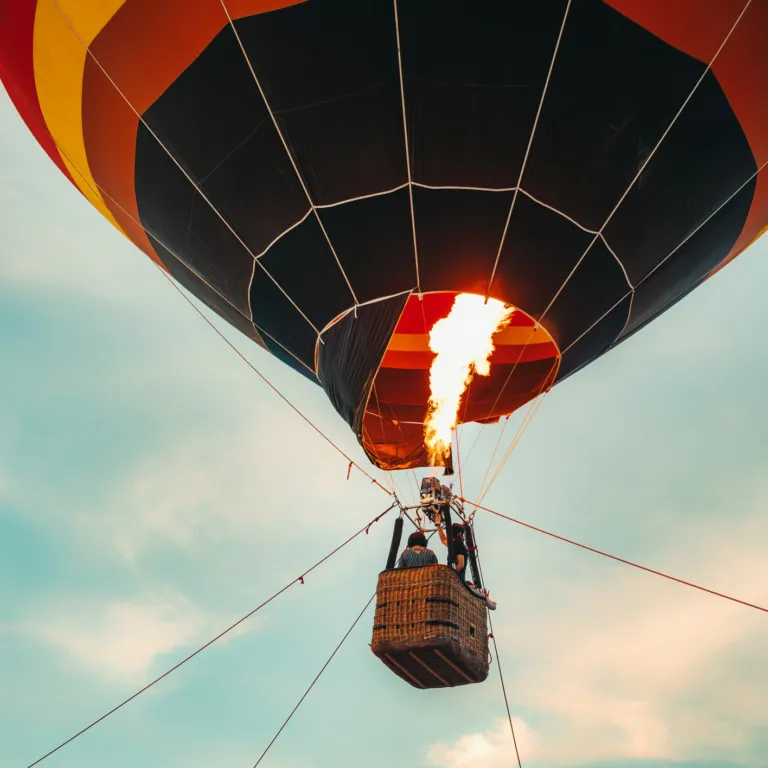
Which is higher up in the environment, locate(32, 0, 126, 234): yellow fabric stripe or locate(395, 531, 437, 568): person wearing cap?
locate(32, 0, 126, 234): yellow fabric stripe

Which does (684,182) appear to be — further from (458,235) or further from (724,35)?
(458,235)

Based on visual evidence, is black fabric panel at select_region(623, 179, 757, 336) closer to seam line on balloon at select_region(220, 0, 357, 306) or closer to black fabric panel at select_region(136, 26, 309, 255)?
seam line on balloon at select_region(220, 0, 357, 306)

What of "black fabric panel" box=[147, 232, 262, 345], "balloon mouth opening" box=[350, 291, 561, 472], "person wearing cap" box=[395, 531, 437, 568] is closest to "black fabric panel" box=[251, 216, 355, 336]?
"balloon mouth opening" box=[350, 291, 561, 472]

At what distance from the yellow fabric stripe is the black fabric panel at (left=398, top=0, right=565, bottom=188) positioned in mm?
1552

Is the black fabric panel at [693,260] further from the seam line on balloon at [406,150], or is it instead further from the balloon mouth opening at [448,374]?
the seam line on balloon at [406,150]

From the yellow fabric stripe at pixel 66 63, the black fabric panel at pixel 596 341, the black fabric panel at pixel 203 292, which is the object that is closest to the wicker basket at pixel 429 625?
the black fabric panel at pixel 596 341

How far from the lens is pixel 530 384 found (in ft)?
20.1

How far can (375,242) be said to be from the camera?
14.7ft

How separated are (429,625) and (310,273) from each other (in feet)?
6.28

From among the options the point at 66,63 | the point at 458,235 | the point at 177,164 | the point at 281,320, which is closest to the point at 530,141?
the point at 458,235

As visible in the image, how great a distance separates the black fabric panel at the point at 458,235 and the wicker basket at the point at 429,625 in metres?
1.49

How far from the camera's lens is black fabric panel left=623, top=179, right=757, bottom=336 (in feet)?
16.3

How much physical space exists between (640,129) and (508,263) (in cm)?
90

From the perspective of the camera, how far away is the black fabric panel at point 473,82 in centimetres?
389
